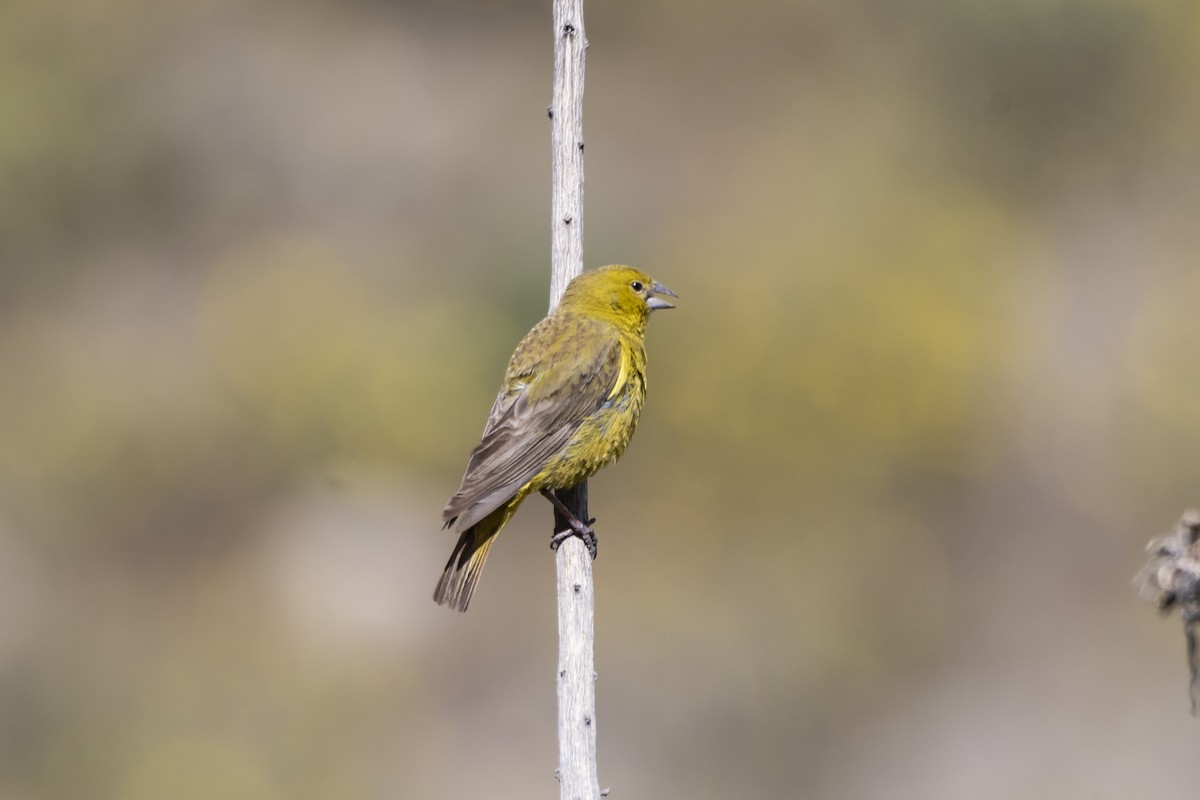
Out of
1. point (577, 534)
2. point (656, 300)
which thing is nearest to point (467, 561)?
point (577, 534)

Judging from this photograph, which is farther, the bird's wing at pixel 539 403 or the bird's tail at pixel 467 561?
the bird's tail at pixel 467 561

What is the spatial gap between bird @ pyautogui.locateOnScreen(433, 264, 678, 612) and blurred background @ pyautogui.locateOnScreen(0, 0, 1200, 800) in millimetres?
4560

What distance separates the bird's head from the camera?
19.2ft

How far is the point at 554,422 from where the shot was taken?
5551mm

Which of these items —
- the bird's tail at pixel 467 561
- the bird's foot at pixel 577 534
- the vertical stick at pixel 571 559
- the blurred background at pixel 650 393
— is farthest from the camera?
the blurred background at pixel 650 393

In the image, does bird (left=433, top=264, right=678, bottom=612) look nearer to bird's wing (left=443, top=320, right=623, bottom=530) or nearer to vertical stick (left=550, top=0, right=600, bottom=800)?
bird's wing (left=443, top=320, right=623, bottom=530)

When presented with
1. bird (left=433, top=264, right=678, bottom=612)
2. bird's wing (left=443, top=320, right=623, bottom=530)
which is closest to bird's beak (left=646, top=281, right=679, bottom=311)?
bird (left=433, top=264, right=678, bottom=612)

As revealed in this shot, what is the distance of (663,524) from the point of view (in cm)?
1073

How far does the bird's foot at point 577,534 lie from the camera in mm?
5168

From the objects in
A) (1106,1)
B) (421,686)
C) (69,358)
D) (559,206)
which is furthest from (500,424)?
(1106,1)

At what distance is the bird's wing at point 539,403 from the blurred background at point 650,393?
4.69 metres

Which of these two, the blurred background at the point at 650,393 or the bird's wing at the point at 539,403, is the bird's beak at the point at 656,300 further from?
the blurred background at the point at 650,393

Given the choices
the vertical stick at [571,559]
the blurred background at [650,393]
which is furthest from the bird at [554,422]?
the blurred background at [650,393]

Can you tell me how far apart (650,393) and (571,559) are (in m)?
5.97
